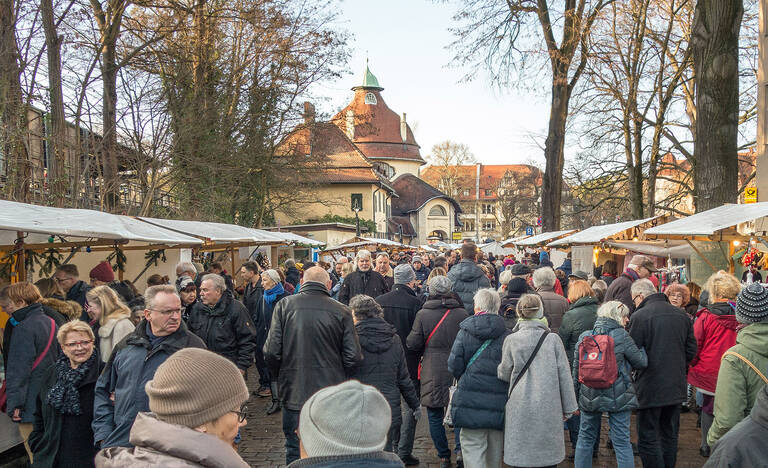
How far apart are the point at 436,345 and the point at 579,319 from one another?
5.03 ft

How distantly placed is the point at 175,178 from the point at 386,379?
14724 mm

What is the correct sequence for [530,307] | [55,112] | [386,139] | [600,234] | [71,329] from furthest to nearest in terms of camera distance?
[386,139], [600,234], [55,112], [530,307], [71,329]

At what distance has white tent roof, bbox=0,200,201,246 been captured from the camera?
669 centimetres

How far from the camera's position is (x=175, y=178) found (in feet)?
63.2

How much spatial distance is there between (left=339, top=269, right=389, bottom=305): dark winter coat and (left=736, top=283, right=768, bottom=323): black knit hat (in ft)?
18.2

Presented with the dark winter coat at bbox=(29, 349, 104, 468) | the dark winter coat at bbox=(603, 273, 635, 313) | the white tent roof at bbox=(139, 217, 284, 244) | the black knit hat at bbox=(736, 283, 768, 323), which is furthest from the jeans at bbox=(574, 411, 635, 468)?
the white tent roof at bbox=(139, 217, 284, 244)

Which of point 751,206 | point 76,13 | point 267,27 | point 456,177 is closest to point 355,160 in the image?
point 456,177

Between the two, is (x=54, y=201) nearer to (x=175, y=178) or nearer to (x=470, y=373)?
(x=175, y=178)

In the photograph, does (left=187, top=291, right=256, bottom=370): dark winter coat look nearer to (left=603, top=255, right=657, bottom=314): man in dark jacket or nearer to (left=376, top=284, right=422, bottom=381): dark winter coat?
(left=376, top=284, right=422, bottom=381): dark winter coat

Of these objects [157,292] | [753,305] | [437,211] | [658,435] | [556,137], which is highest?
[437,211]

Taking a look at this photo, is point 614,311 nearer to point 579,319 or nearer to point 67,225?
point 579,319

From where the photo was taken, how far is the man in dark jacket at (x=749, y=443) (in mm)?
2617

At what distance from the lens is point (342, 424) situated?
234 centimetres

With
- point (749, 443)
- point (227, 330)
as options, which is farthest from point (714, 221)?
point (749, 443)
